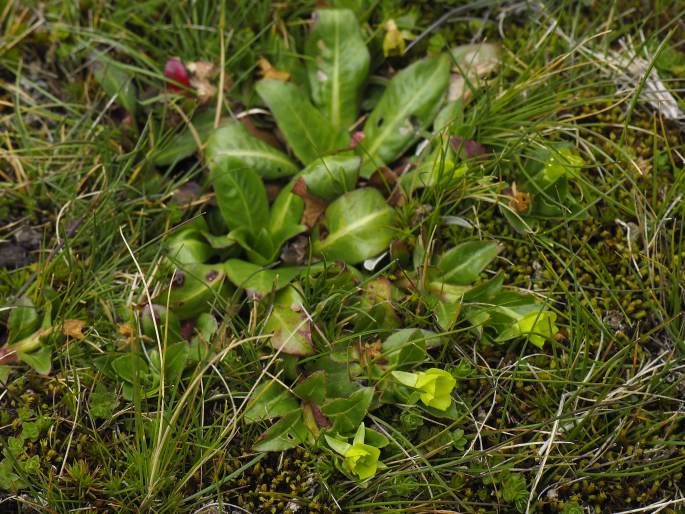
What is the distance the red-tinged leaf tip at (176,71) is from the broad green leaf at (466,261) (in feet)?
4.24

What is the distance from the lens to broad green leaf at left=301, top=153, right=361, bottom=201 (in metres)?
2.53

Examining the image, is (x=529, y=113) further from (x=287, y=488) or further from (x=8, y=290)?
(x=8, y=290)

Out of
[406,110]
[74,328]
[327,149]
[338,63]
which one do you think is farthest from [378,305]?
[338,63]

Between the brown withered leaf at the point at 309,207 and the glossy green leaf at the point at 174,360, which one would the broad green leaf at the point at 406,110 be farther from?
the glossy green leaf at the point at 174,360

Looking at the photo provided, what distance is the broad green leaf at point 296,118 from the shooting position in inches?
107

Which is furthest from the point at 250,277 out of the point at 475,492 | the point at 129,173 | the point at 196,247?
the point at 475,492

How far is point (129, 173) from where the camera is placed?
276 cm

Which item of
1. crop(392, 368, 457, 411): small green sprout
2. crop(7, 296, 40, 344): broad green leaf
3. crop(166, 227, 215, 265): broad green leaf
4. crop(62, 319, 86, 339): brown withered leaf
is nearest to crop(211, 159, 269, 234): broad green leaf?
crop(166, 227, 215, 265): broad green leaf

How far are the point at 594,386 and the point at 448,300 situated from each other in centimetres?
53

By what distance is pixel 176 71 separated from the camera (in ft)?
9.27

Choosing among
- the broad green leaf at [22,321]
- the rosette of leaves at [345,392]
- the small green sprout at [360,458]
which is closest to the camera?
the small green sprout at [360,458]

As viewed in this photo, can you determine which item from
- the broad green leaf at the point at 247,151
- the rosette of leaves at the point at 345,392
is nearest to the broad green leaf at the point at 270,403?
the rosette of leaves at the point at 345,392

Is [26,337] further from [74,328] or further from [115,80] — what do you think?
[115,80]

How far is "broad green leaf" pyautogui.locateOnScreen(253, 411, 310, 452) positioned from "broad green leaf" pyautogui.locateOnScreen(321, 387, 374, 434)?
0.35 feet
